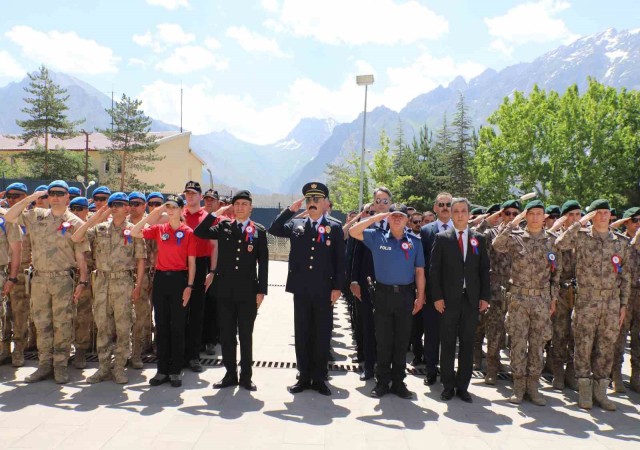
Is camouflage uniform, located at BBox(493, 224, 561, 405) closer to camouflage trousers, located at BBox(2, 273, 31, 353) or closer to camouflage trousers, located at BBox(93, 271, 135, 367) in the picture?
camouflage trousers, located at BBox(93, 271, 135, 367)

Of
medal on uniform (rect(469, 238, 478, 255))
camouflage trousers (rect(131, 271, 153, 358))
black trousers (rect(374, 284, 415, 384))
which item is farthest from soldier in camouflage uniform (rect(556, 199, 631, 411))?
camouflage trousers (rect(131, 271, 153, 358))

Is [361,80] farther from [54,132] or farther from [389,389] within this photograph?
[54,132]

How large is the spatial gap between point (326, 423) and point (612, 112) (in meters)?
25.0

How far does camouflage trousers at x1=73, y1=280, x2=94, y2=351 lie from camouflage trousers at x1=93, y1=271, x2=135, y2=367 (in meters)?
0.98

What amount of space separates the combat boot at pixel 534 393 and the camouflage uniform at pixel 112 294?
14.5 feet

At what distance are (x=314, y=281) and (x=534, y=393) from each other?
2638 millimetres

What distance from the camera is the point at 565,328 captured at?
19.6ft

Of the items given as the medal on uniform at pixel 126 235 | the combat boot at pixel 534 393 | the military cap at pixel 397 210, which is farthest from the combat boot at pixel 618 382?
the medal on uniform at pixel 126 235

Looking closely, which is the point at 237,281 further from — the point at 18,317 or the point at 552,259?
the point at 552,259

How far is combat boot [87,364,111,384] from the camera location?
542 cm

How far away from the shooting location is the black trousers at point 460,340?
5281 mm

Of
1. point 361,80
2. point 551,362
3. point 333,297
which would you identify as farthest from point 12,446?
point 361,80

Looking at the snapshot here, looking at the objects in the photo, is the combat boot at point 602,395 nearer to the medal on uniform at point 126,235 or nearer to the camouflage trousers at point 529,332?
the camouflage trousers at point 529,332

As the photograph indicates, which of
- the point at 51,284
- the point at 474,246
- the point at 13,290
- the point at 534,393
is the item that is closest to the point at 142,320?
the point at 51,284
